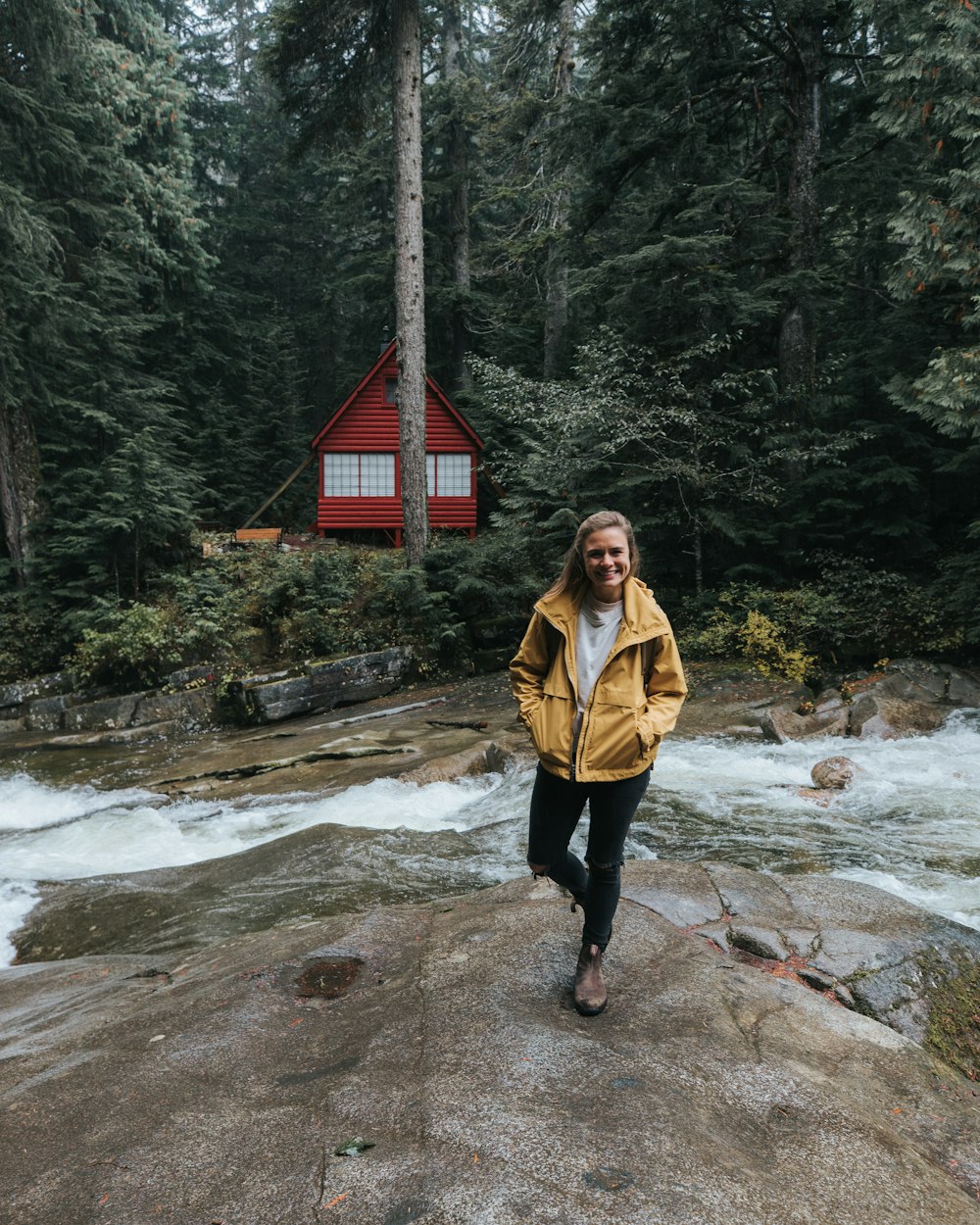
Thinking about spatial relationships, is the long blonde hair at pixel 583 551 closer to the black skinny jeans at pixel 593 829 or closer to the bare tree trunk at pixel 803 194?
the black skinny jeans at pixel 593 829

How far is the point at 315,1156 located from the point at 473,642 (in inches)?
522

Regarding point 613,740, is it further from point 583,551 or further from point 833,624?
point 833,624

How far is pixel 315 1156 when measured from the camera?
237 cm

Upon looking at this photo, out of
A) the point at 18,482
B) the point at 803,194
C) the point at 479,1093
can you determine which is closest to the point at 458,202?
the point at 803,194

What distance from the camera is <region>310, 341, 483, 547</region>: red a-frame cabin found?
23.9m

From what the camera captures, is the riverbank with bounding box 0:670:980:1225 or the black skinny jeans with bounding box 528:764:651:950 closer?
the riverbank with bounding box 0:670:980:1225

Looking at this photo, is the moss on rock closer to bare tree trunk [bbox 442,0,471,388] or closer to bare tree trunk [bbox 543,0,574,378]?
bare tree trunk [bbox 543,0,574,378]

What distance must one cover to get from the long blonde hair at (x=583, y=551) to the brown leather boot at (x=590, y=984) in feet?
5.09

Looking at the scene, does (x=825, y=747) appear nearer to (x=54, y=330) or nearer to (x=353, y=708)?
(x=353, y=708)

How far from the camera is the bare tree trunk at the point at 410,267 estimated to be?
49.7ft

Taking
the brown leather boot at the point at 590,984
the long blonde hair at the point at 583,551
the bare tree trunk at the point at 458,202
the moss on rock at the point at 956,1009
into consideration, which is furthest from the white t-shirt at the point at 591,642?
the bare tree trunk at the point at 458,202

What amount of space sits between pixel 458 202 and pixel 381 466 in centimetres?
956

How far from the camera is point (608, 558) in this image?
10.5 feet

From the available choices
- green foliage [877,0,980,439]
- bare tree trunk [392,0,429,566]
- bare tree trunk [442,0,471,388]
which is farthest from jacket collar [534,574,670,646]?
bare tree trunk [442,0,471,388]
